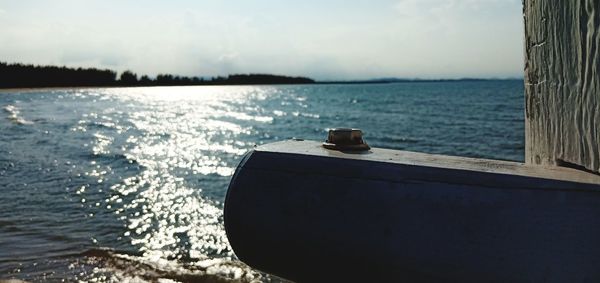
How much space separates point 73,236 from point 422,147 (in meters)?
16.4

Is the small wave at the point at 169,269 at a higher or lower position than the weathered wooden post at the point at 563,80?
lower

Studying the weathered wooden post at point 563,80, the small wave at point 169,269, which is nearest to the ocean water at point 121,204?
the small wave at point 169,269

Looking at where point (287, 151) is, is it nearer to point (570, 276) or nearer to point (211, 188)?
point (570, 276)

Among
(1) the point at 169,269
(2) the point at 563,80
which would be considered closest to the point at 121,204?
(1) the point at 169,269

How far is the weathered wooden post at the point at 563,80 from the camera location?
116cm

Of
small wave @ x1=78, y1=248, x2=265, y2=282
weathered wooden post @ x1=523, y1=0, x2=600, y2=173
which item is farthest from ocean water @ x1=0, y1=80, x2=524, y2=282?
weathered wooden post @ x1=523, y1=0, x2=600, y2=173

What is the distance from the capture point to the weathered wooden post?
45.7 inches

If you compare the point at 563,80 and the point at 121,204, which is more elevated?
the point at 563,80

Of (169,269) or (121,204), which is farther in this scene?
(121,204)

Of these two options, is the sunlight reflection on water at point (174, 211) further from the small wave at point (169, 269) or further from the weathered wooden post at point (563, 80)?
the weathered wooden post at point (563, 80)

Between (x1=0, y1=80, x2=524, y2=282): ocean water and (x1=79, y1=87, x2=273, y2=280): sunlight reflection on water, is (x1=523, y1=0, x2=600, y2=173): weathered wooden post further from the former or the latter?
(x1=79, y1=87, x2=273, y2=280): sunlight reflection on water

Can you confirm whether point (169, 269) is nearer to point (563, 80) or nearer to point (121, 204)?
point (121, 204)

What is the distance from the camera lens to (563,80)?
1281 millimetres

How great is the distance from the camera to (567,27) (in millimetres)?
1237
